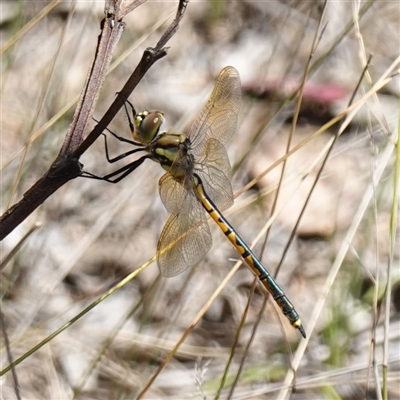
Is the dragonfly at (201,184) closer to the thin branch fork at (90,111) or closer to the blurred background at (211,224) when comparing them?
the blurred background at (211,224)

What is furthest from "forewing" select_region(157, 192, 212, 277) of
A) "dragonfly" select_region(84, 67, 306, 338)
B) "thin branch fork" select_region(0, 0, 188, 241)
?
"thin branch fork" select_region(0, 0, 188, 241)

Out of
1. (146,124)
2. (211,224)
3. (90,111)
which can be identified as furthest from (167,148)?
(90,111)

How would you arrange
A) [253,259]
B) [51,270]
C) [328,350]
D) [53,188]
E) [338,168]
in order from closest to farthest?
[53,188] → [253,259] → [328,350] → [51,270] → [338,168]

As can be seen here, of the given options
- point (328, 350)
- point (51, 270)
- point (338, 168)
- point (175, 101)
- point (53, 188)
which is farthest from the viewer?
point (175, 101)

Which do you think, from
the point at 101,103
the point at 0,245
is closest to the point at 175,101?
the point at 101,103

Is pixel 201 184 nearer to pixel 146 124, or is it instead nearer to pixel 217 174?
pixel 217 174

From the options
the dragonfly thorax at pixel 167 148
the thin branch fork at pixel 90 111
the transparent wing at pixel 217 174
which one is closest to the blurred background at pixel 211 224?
the transparent wing at pixel 217 174

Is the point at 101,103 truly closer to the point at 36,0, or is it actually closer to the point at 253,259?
the point at 36,0
